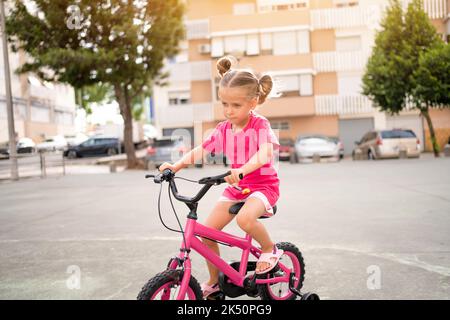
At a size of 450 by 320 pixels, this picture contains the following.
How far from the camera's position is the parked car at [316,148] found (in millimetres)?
23422

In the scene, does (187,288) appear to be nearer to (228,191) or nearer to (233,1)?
(228,191)

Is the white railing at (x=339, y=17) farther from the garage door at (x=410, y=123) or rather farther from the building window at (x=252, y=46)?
the garage door at (x=410, y=123)

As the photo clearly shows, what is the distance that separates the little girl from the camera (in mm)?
3123

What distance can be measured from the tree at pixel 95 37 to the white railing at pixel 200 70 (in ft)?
47.1

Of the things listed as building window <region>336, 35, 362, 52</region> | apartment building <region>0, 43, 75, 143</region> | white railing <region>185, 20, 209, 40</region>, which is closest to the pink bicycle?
building window <region>336, 35, 362, 52</region>

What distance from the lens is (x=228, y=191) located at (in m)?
3.37

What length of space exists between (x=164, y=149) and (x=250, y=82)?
18759 millimetres

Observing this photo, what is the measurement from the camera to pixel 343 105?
34938 millimetres

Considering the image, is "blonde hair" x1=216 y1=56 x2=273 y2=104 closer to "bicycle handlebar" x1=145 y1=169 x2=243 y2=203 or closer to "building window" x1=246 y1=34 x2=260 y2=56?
"bicycle handlebar" x1=145 y1=169 x2=243 y2=203

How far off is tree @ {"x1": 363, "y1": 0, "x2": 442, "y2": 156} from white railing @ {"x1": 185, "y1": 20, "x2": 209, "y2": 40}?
14.8 metres

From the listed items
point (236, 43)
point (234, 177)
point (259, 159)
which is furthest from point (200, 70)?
point (234, 177)

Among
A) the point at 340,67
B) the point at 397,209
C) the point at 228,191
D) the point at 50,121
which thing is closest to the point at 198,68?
the point at 340,67

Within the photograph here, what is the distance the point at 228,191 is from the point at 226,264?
47cm

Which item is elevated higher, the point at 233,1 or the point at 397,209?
the point at 233,1
